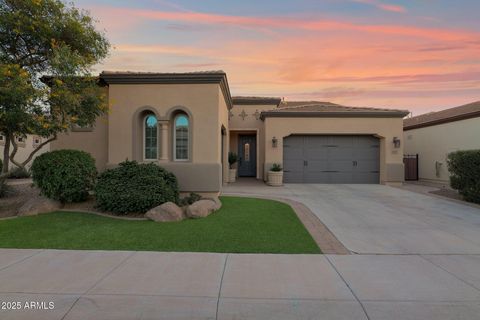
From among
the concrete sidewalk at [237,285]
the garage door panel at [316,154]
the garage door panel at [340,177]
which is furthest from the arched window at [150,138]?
the garage door panel at [340,177]

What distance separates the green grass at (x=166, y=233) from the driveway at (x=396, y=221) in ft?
3.82

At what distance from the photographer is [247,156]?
754 inches

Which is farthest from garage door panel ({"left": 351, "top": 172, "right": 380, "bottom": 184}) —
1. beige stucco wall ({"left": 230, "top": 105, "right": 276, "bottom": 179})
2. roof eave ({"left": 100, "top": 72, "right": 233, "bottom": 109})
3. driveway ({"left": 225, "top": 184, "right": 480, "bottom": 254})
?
roof eave ({"left": 100, "top": 72, "right": 233, "bottom": 109})

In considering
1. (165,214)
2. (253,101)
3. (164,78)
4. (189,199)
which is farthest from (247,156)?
(165,214)

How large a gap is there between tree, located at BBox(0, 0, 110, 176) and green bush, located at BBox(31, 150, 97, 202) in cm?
78

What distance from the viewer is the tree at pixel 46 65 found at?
725cm

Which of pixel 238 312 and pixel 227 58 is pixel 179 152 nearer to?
pixel 227 58

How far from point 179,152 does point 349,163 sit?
399 inches

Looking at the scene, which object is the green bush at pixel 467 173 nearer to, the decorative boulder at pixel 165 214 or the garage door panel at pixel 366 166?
the garage door panel at pixel 366 166

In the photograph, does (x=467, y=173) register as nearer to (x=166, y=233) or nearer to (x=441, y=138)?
(x=441, y=138)

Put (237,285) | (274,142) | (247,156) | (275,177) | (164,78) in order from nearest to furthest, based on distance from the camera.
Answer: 1. (237,285)
2. (164,78)
3. (275,177)
4. (274,142)
5. (247,156)

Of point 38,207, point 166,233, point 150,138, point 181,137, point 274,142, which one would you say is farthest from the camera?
point 274,142

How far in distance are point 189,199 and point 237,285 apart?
216 inches

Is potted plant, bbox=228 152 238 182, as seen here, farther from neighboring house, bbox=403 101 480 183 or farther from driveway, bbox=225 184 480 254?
neighboring house, bbox=403 101 480 183
